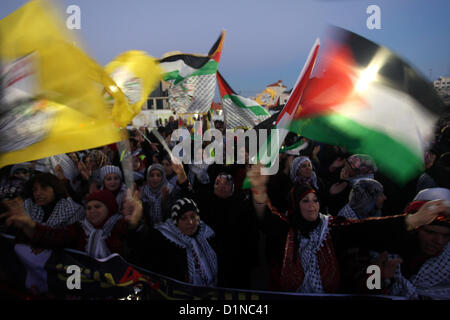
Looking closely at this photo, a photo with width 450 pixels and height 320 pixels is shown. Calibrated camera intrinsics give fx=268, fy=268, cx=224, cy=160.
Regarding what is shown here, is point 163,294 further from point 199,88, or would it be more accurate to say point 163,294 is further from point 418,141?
point 199,88

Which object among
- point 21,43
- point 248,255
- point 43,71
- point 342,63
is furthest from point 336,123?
point 21,43

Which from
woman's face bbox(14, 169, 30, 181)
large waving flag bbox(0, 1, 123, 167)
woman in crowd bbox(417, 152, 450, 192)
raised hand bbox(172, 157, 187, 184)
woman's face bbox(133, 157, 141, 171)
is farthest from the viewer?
woman's face bbox(133, 157, 141, 171)

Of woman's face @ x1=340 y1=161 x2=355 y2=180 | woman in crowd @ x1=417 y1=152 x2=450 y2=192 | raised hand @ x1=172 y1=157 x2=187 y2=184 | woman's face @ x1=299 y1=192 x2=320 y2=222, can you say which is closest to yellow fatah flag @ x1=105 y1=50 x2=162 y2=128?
raised hand @ x1=172 y1=157 x2=187 y2=184

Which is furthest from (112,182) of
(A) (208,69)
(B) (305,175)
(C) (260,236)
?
(A) (208,69)

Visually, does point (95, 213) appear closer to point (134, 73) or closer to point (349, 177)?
point (134, 73)

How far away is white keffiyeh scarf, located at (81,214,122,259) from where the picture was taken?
2406mm

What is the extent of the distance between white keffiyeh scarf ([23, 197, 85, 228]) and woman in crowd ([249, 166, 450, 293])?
6.73 feet

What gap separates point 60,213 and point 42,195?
30cm

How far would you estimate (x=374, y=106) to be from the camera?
2641 millimetres

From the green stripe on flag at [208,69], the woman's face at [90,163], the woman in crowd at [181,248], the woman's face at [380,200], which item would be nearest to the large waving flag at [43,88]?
the woman in crowd at [181,248]

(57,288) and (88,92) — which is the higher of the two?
(88,92)

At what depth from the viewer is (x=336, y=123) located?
290 cm

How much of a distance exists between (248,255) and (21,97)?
2.43 m

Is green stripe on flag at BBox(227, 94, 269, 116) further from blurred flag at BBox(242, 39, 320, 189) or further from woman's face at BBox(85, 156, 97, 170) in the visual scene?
woman's face at BBox(85, 156, 97, 170)
